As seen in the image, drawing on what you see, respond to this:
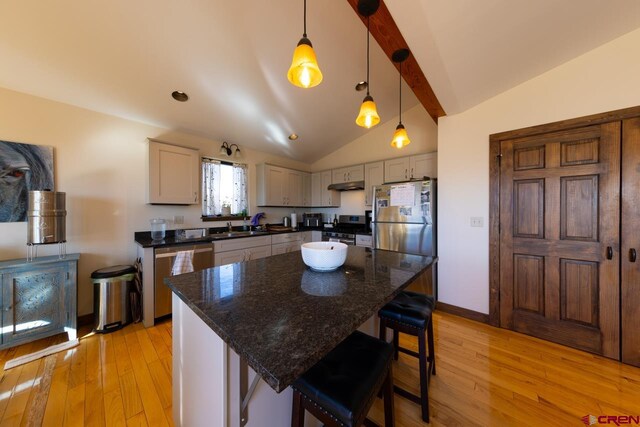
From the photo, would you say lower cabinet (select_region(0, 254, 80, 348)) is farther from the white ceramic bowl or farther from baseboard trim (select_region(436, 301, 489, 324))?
baseboard trim (select_region(436, 301, 489, 324))

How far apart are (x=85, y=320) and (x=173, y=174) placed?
A: 6.20 feet

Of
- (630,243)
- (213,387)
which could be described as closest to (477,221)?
(630,243)

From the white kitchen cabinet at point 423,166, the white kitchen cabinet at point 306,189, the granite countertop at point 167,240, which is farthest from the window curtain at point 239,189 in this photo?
the white kitchen cabinet at point 423,166

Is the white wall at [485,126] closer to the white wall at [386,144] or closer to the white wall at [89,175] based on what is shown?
the white wall at [386,144]

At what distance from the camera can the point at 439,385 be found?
5.19ft

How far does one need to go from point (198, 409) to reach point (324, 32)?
9.22ft

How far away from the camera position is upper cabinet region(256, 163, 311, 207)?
12.9ft

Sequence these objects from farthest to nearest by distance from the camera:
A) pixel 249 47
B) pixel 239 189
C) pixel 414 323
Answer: pixel 239 189
pixel 249 47
pixel 414 323

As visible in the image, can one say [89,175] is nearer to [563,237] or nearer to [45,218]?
[45,218]

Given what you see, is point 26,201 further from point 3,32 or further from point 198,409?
point 198,409

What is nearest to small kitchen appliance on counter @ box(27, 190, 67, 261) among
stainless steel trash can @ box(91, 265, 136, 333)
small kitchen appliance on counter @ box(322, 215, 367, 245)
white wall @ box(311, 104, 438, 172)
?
stainless steel trash can @ box(91, 265, 136, 333)

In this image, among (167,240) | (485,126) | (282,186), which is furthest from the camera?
(282,186)

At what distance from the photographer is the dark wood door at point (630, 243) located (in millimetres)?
1757

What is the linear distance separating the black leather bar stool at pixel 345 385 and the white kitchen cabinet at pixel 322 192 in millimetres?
3478
